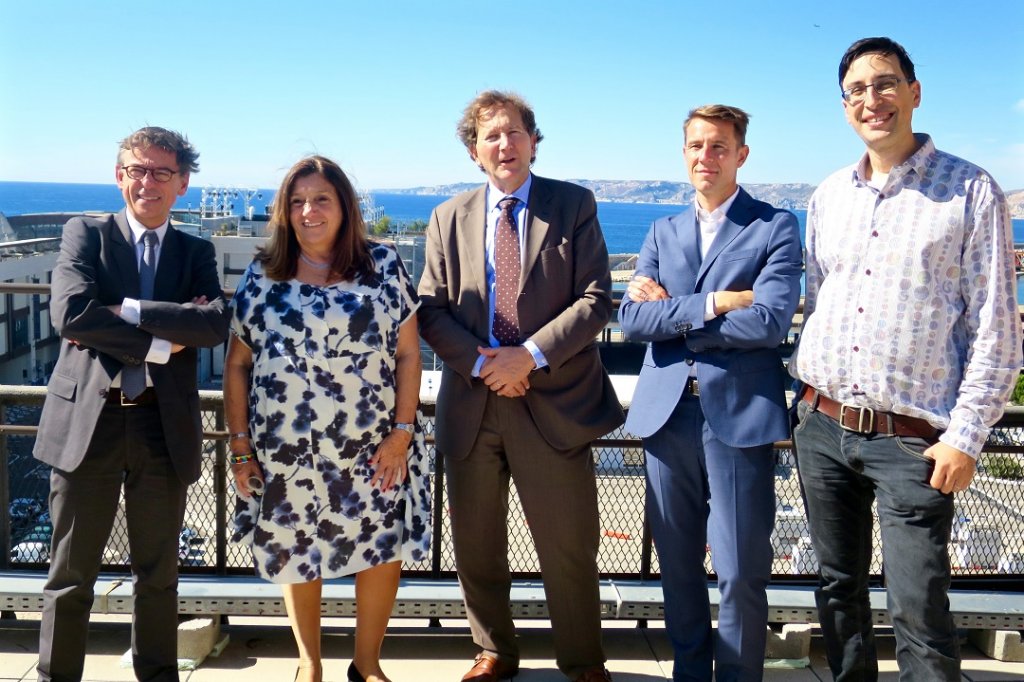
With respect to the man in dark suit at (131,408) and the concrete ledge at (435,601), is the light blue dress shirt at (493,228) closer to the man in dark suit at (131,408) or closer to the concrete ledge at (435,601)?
the man in dark suit at (131,408)

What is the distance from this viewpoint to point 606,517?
4586mm

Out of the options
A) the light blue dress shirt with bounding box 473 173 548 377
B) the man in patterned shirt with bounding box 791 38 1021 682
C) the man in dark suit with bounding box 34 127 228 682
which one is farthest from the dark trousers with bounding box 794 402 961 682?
the man in dark suit with bounding box 34 127 228 682

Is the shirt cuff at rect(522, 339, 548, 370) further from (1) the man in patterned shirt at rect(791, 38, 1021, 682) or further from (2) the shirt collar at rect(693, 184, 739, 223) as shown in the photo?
(1) the man in patterned shirt at rect(791, 38, 1021, 682)

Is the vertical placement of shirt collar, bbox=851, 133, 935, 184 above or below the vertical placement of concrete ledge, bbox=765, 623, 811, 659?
above

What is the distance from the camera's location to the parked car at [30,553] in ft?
11.9

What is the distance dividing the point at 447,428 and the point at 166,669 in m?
1.20

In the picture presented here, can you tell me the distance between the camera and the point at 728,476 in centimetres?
271

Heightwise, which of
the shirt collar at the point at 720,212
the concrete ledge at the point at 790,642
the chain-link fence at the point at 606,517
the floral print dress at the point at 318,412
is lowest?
the concrete ledge at the point at 790,642

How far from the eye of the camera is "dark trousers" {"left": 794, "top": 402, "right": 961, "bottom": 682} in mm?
2377

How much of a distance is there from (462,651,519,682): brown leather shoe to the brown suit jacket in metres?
0.77

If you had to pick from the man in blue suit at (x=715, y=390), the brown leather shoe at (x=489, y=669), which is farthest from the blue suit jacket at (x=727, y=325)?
the brown leather shoe at (x=489, y=669)

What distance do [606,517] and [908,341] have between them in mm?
2441

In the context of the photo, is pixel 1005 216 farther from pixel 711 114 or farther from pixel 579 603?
pixel 579 603

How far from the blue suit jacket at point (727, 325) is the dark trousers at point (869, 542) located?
18 cm
